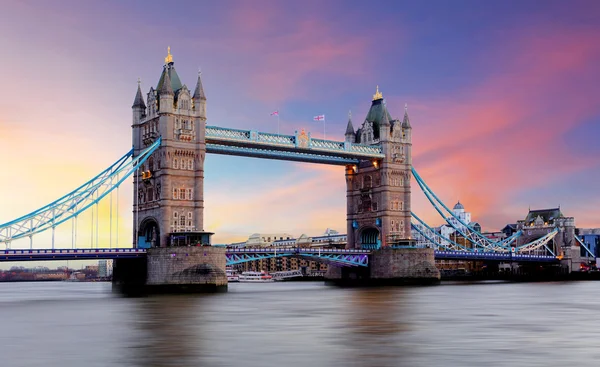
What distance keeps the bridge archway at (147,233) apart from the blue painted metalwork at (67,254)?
23.3 feet

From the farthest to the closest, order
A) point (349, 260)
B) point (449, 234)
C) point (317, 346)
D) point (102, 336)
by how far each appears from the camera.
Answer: point (449, 234) < point (349, 260) < point (102, 336) < point (317, 346)

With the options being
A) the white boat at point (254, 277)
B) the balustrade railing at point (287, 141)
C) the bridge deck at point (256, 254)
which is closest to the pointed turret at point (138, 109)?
the balustrade railing at point (287, 141)

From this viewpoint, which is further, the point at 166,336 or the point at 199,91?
the point at 199,91

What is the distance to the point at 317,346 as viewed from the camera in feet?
95.7

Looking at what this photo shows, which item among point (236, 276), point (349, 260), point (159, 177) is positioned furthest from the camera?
point (236, 276)

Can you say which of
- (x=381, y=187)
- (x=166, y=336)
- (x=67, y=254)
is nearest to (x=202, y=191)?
(x=67, y=254)

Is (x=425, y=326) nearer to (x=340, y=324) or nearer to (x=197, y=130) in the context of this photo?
(x=340, y=324)

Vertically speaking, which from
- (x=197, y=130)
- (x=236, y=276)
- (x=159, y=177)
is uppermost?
(x=197, y=130)

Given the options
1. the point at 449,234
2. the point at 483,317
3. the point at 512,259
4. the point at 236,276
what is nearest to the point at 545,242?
the point at 512,259

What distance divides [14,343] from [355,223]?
78.2 meters

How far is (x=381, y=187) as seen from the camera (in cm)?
10238

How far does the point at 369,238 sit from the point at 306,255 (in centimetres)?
1750

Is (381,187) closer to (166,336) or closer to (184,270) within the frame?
(184,270)

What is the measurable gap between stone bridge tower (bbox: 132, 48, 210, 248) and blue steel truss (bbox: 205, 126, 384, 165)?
2.95 m
